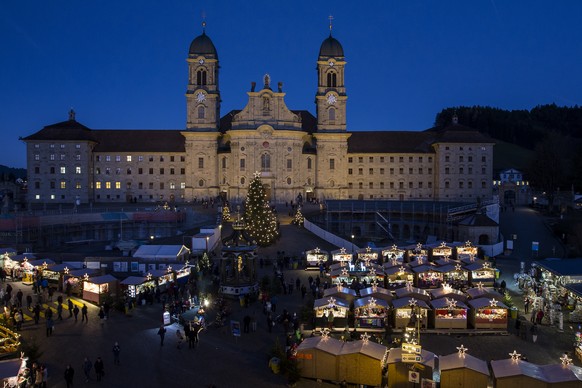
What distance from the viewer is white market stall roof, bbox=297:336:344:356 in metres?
18.8

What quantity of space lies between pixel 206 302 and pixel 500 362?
14.5m

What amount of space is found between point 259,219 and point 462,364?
30608 millimetres

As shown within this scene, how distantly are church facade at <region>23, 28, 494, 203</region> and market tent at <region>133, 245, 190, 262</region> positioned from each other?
34.3 m

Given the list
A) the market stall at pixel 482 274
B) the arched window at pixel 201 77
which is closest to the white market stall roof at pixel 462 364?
the market stall at pixel 482 274

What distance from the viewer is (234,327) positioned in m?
22.7

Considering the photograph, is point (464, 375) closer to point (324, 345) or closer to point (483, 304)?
point (324, 345)

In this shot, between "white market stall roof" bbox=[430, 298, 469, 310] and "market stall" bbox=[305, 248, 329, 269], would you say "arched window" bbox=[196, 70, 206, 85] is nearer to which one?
"market stall" bbox=[305, 248, 329, 269]

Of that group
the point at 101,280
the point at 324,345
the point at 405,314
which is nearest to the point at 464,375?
the point at 324,345

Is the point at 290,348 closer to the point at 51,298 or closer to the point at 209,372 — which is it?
the point at 209,372

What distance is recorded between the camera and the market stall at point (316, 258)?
124ft

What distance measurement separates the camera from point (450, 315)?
24703 millimetres

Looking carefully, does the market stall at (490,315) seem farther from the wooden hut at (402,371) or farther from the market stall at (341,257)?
the market stall at (341,257)

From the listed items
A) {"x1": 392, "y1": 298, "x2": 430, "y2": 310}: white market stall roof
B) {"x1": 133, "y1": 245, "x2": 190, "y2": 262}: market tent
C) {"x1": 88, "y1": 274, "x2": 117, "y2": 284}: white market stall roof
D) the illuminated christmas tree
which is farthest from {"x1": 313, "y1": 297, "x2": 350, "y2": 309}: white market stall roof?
the illuminated christmas tree

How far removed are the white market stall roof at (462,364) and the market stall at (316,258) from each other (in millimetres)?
20007
